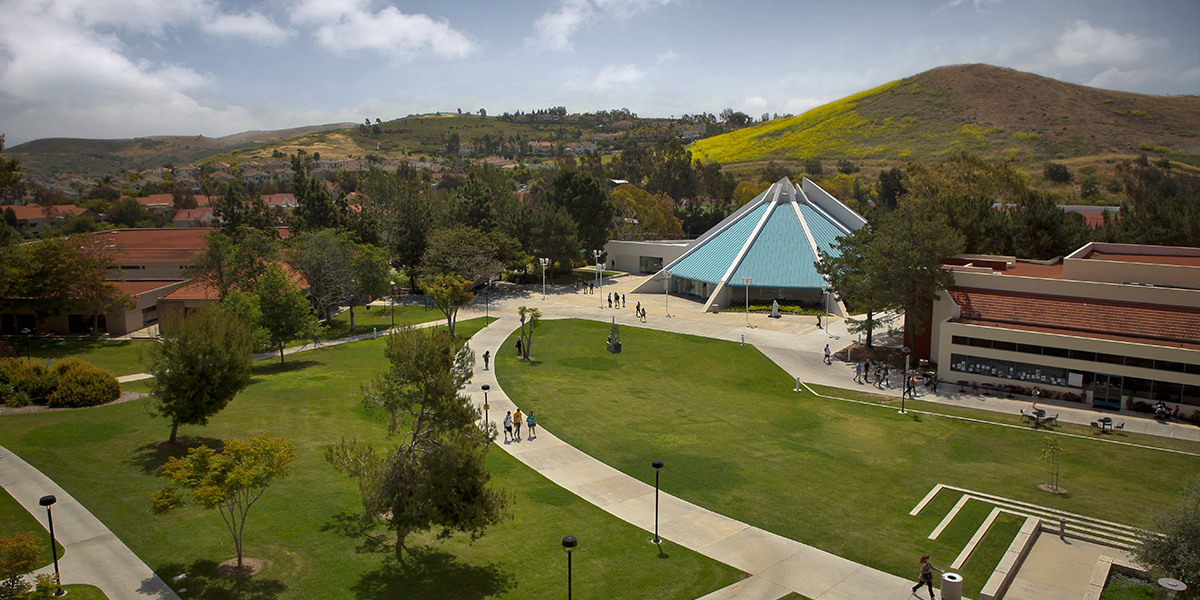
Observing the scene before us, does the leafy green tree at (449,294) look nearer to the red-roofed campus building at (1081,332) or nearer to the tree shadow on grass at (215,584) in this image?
the tree shadow on grass at (215,584)

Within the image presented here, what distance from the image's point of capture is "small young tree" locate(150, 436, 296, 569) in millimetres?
14704

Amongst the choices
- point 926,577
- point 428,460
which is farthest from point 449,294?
point 926,577

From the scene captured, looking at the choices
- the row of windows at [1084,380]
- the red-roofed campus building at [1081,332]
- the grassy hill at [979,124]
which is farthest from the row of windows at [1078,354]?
the grassy hill at [979,124]

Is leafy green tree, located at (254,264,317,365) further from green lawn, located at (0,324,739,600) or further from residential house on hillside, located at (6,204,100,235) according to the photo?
residential house on hillside, located at (6,204,100,235)

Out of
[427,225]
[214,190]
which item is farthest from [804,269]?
[214,190]

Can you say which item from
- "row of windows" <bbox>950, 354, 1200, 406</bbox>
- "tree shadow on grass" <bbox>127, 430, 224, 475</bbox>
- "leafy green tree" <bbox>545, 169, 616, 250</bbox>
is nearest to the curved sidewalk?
"tree shadow on grass" <bbox>127, 430, 224, 475</bbox>

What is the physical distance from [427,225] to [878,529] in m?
52.0

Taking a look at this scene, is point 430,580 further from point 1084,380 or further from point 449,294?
point 1084,380

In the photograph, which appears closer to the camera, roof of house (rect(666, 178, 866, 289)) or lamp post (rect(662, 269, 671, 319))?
roof of house (rect(666, 178, 866, 289))

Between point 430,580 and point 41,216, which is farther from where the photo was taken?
point 41,216

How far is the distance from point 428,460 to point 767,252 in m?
47.6

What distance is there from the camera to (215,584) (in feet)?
49.9

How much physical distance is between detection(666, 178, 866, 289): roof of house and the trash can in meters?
38.9

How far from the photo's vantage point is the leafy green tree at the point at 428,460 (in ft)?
48.4
